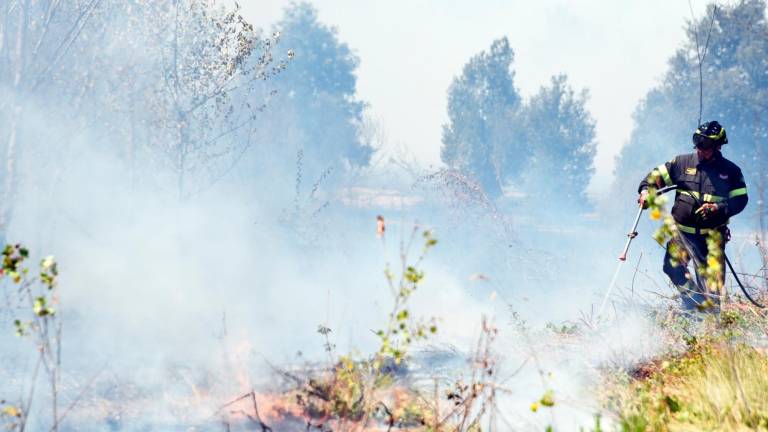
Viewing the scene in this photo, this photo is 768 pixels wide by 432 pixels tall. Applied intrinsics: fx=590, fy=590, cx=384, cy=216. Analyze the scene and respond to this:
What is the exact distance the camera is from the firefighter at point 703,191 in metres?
5.52

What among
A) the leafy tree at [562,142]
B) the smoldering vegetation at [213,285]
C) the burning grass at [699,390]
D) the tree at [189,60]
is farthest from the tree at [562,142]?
the burning grass at [699,390]

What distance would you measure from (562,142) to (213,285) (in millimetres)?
24567

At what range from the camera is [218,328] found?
29.5 feet

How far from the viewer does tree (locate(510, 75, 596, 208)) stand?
104ft

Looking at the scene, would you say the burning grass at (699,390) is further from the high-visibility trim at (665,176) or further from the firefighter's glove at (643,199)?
the high-visibility trim at (665,176)

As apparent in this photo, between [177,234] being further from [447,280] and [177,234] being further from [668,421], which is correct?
[668,421]

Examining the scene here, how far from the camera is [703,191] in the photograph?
569cm

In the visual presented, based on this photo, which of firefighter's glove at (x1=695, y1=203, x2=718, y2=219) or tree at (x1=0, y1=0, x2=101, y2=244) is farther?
tree at (x1=0, y1=0, x2=101, y2=244)

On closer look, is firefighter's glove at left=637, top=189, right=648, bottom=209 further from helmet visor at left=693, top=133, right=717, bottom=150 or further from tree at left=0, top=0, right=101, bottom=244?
tree at left=0, top=0, right=101, bottom=244

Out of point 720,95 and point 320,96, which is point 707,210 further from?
point 320,96

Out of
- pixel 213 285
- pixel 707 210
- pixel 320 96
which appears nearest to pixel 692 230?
pixel 707 210

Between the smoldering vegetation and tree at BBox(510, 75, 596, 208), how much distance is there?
7.37m

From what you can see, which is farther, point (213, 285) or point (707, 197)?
point (213, 285)

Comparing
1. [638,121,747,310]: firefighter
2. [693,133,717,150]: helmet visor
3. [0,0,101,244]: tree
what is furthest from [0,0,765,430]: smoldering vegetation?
[693,133,717,150]: helmet visor
